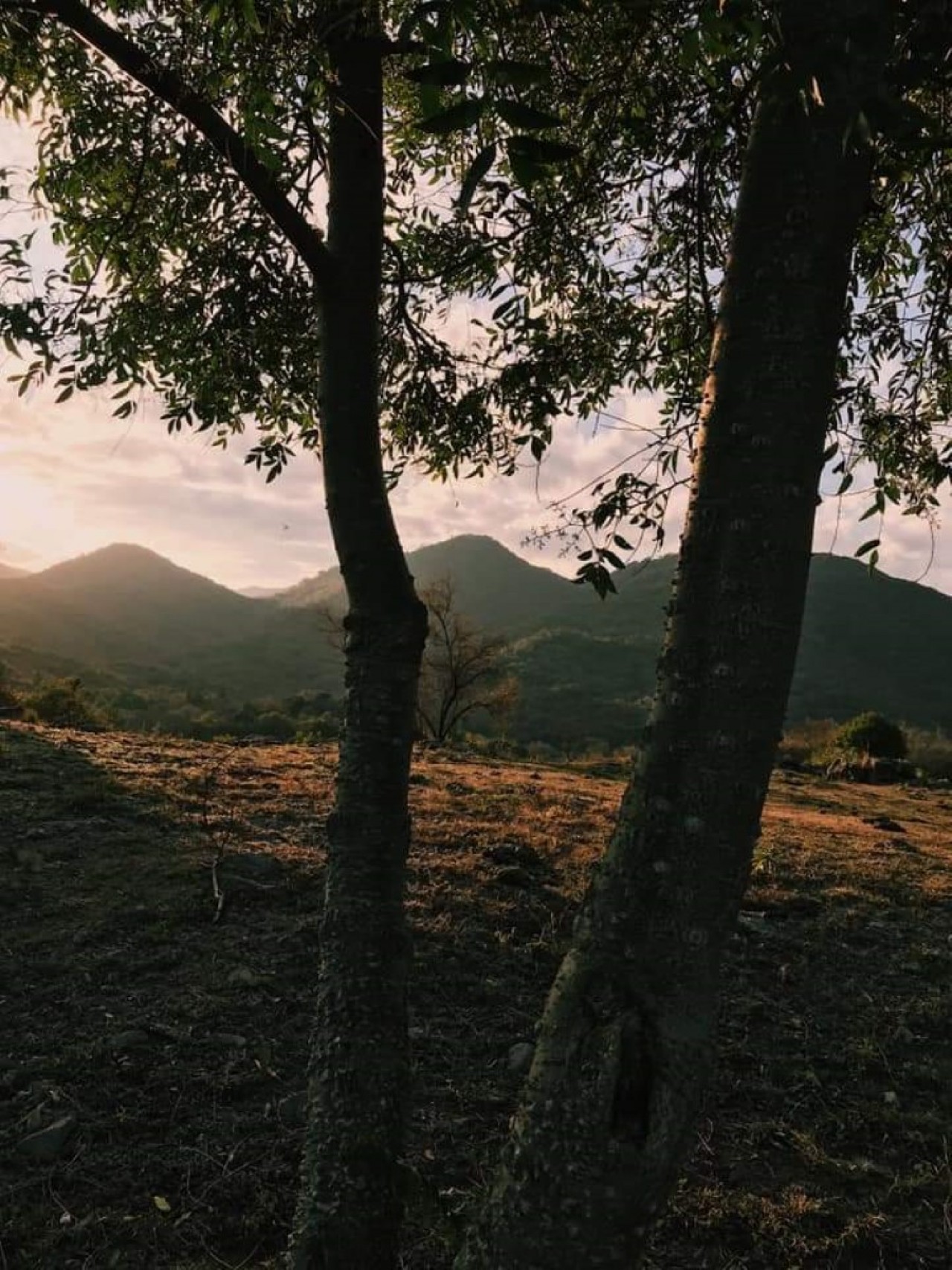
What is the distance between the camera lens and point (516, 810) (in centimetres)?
1232

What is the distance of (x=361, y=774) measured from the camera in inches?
130

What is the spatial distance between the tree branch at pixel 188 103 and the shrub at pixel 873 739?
29170 millimetres

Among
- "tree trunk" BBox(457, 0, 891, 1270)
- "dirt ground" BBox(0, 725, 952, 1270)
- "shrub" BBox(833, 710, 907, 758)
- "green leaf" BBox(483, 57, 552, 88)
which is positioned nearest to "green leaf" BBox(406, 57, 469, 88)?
"green leaf" BBox(483, 57, 552, 88)

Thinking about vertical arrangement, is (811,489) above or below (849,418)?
below

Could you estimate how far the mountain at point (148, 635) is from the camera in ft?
367

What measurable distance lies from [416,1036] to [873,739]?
91.1 ft

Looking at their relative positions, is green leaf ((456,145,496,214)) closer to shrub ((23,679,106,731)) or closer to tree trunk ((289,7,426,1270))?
tree trunk ((289,7,426,1270))

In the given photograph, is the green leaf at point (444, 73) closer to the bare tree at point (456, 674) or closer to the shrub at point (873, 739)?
the shrub at point (873, 739)

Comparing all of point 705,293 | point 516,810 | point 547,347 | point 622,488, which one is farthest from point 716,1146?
point 516,810

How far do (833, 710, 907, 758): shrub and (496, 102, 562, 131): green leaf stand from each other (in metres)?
30.2

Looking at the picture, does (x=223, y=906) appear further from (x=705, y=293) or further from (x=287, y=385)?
(x=705, y=293)

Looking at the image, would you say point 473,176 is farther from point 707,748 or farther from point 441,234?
point 441,234

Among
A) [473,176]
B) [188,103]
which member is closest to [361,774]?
[473,176]

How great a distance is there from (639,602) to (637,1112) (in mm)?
201572
